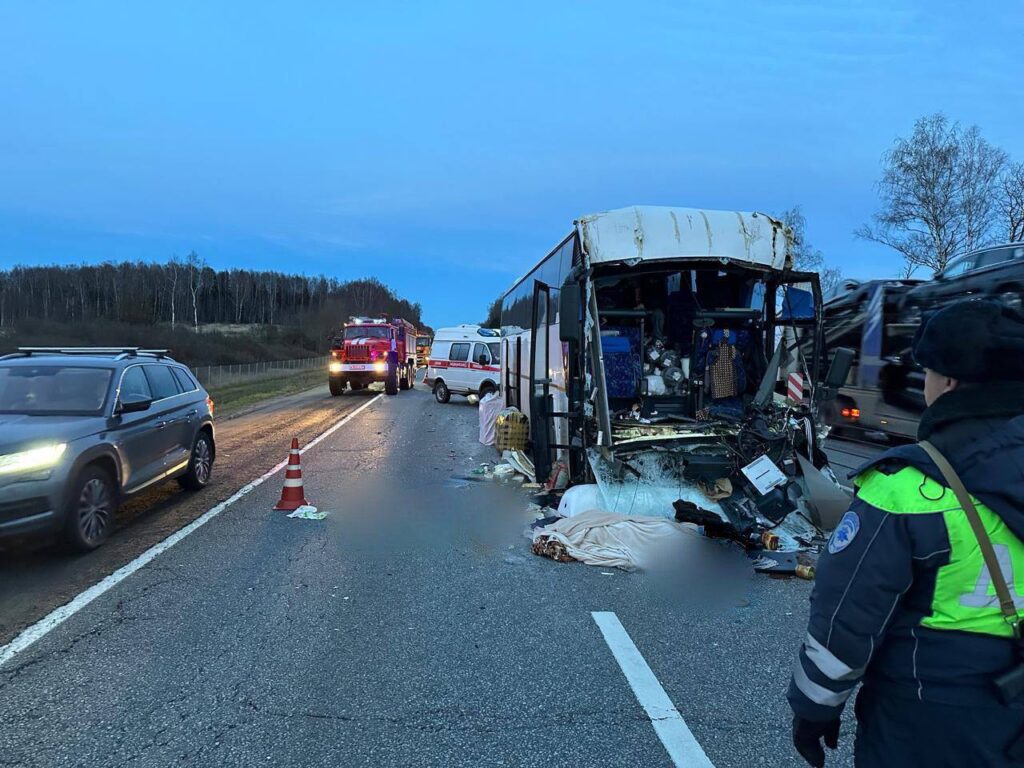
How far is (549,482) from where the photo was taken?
8727 millimetres

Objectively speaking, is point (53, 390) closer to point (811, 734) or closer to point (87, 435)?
point (87, 435)

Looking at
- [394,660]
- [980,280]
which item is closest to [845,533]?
[394,660]

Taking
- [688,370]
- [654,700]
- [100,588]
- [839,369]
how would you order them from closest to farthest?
[654,700] → [100,588] → [839,369] → [688,370]

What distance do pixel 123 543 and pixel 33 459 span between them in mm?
1309

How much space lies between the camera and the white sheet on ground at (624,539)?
587 cm

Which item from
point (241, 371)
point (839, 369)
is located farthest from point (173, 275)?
point (839, 369)

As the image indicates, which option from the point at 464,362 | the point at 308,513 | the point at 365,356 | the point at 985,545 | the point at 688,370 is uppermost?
the point at 688,370

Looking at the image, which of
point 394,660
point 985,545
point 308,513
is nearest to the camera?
point 985,545

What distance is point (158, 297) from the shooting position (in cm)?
9019

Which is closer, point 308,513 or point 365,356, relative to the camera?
point 308,513

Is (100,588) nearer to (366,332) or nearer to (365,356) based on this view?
(365,356)

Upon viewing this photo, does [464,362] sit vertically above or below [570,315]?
below

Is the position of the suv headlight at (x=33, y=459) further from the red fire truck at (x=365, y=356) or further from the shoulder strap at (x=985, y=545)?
the red fire truck at (x=365, y=356)

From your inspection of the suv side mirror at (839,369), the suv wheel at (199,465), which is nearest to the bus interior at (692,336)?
the suv side mirror at (839,369)
